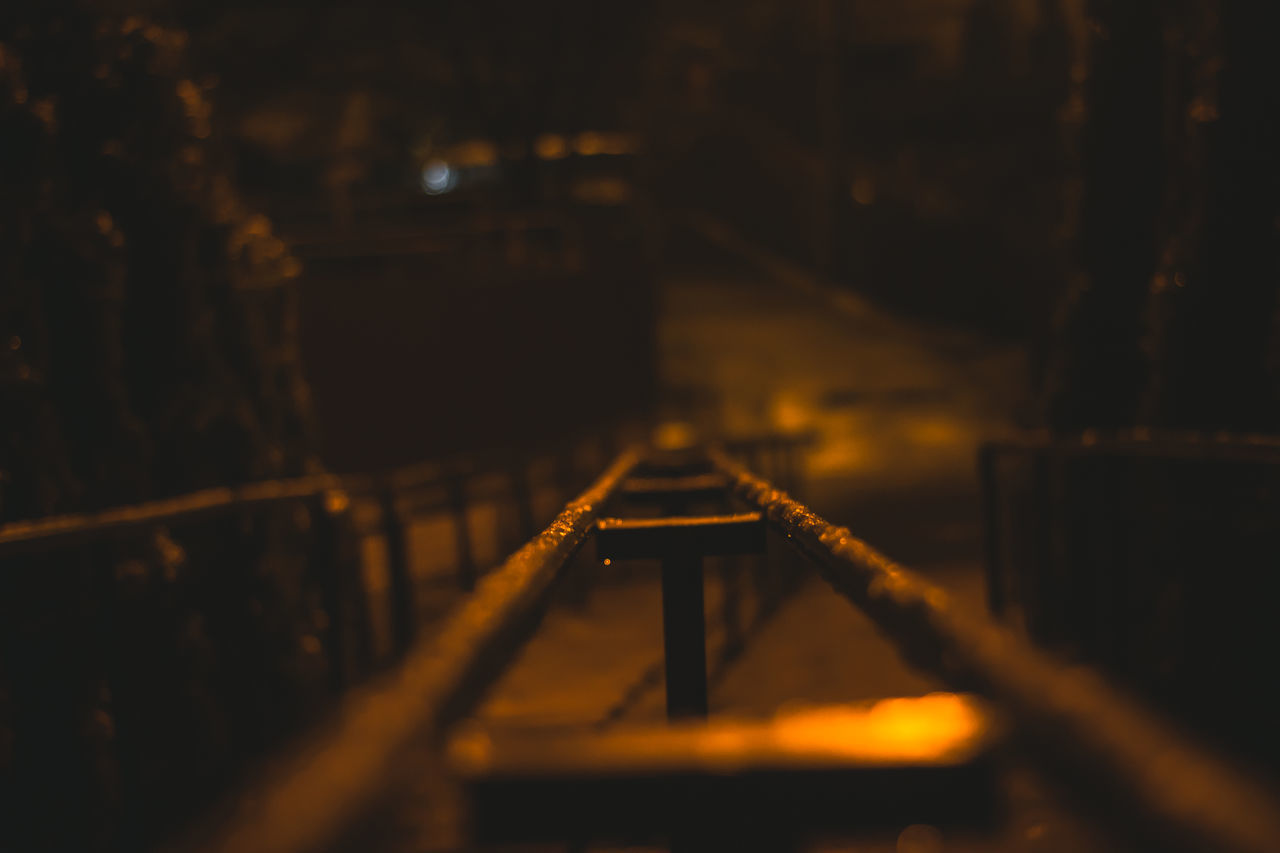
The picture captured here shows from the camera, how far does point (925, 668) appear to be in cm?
139

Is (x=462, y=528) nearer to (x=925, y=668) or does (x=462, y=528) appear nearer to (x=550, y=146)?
(x=925, y=668)

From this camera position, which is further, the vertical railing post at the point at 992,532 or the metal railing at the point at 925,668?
the vertical railing post at the point at 992,532

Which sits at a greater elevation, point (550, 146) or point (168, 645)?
point (550, 146)

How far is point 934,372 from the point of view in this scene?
16.6 metres

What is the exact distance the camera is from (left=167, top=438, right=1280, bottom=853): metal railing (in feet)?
2.82

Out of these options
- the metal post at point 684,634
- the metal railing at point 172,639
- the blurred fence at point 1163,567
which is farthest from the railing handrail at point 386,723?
the blurred fence at point 1163,567

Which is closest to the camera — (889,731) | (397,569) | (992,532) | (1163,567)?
(889,731)

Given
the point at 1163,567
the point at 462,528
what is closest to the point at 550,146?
the point at 462,528

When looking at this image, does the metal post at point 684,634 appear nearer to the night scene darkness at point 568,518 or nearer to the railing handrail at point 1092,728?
the night scene darkness at point 568,518

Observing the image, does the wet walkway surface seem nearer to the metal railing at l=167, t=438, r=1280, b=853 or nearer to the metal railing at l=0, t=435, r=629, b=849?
the metal railing at l=167, t=438, r=1280, b=853

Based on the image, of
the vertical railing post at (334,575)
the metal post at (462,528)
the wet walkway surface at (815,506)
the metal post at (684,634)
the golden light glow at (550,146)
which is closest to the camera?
the metal post at (684,634)

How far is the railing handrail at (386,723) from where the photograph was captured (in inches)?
35.8

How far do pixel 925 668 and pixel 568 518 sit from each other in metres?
0.88

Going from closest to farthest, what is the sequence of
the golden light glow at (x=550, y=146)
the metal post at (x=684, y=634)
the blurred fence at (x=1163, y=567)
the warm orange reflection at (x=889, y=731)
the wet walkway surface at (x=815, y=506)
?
the warm orange reflection at (x=889, y=731)
the metal post at (x=684, y=634)
the blurred fence at (x=1163, y=567)
the wet walkway surface at (x=815, y=506)
the golden light glow at (x=550, y=146)
